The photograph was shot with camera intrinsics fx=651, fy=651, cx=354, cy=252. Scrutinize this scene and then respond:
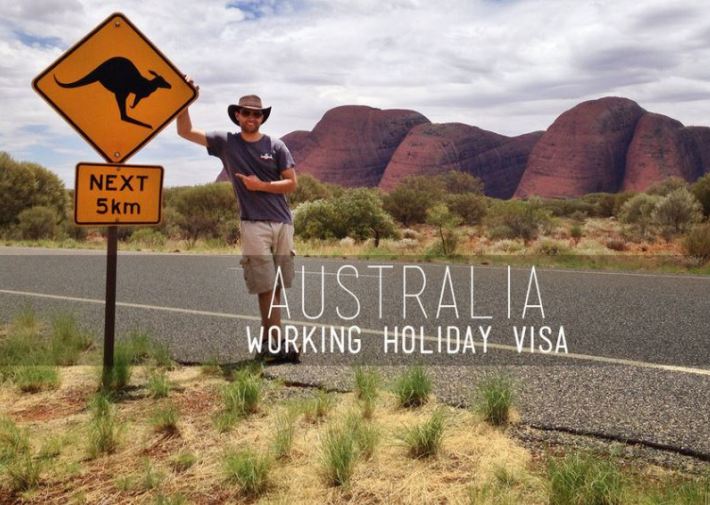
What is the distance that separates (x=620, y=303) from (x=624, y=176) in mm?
110175

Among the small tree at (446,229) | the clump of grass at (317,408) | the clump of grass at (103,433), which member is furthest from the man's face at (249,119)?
the small tree at (446,229)

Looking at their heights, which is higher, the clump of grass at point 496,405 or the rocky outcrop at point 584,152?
the rocky outcrop at point 584,152

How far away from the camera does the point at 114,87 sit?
434 centimetres

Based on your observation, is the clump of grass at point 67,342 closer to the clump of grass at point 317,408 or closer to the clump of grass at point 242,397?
the clump of grass at point 242,397

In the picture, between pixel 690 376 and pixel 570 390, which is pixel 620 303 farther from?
pixel 570 390

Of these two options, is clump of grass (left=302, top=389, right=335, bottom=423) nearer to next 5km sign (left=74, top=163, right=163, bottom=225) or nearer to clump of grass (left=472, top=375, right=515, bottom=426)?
clump of grass (left=472, top=375, right=515, bottom=426)

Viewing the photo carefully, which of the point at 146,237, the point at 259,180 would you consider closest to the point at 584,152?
the point at 146,237

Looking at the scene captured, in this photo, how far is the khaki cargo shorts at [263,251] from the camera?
4.90m

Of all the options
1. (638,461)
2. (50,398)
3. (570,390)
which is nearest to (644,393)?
(570,390)

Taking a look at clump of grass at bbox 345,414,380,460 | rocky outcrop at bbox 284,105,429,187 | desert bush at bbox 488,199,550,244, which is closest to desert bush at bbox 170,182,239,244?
Result: desert bush at bbox 488,199,550,244

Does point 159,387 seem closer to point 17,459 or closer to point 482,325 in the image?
point 17,459

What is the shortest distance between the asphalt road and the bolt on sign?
72.1 inches

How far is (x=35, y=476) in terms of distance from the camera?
2783 mm

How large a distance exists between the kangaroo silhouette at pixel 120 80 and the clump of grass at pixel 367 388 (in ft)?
7.76
